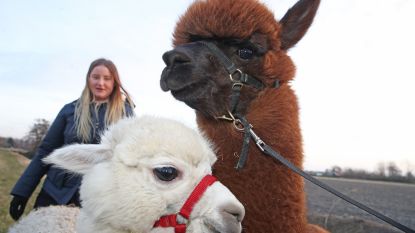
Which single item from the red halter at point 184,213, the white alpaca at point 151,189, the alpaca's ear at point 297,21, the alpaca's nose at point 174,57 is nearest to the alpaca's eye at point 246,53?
the alpaca's ear at point 297,21

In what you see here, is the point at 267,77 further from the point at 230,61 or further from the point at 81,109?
the point at 81,109

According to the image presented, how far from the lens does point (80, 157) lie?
2.10 meters

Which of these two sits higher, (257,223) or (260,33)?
(260,33)

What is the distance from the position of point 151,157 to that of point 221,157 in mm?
581

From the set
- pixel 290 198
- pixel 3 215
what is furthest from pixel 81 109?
pixel 3 215

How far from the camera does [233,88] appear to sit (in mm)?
2416

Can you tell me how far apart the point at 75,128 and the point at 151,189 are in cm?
211

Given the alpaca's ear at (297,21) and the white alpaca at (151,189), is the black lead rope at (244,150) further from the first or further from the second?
the alpaca's ear at (297,21)

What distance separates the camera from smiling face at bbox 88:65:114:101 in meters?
3.82

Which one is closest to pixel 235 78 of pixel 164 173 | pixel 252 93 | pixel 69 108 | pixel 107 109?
pixel 252 93

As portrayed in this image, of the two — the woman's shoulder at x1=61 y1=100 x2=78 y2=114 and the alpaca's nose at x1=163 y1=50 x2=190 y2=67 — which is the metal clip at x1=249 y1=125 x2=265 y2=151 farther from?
the woman's shoulder at x1=61 y1=100 x2=78 y2=114

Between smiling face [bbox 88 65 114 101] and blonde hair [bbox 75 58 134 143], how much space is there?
0.05 m

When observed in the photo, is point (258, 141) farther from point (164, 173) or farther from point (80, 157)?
point (80, 157)

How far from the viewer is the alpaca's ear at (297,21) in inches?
102
